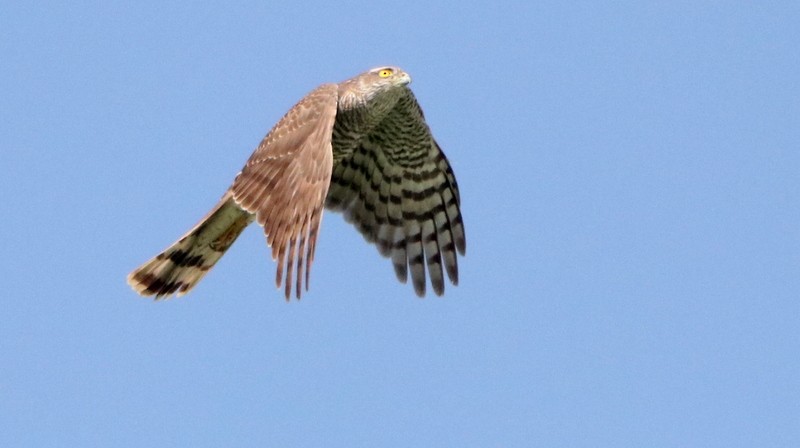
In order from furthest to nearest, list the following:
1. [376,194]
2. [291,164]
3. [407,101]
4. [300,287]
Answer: [376,194] < [407,101] < [291,164] < [300,287]

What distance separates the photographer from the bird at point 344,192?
13.4 meters

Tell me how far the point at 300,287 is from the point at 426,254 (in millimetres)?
3161

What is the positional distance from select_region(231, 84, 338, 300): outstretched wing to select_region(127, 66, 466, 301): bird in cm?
1

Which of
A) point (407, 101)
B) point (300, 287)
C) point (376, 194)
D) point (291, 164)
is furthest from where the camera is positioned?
point (376, 194)

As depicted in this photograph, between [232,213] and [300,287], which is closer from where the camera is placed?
[300,287]

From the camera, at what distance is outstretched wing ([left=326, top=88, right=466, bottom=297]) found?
51.7ft

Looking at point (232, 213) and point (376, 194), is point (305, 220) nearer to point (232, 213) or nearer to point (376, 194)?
point (232, 213)

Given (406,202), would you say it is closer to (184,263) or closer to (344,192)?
(344,192)

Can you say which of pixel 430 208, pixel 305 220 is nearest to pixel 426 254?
pixel 430 208

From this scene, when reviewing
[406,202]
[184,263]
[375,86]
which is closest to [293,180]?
[375,86]

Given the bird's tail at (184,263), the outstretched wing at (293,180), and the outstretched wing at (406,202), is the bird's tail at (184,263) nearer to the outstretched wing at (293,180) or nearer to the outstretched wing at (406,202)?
the outstretched wing at (293,180)

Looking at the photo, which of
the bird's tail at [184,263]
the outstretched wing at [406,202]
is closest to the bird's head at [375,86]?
the outstretched wing at [406,202]

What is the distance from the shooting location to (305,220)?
43.3ft

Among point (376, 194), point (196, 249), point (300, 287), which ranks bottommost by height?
point (300, 287)
